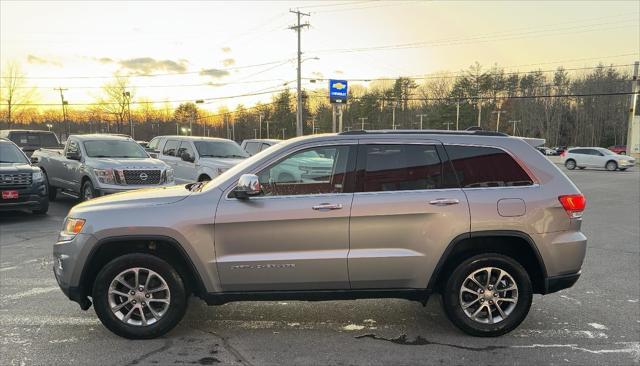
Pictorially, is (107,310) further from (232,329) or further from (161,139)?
(161,139)

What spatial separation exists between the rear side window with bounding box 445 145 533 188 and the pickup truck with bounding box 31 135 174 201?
27.8ft

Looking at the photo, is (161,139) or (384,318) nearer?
(384,318)

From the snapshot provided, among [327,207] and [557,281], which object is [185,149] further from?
[557,281]

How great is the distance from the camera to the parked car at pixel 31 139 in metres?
19.0

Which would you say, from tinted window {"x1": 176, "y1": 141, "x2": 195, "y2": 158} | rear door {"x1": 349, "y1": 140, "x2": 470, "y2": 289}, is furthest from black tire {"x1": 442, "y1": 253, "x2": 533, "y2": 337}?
tinted window {"x1": 176, "y1": 141, "x2": 195, "y2": 158}

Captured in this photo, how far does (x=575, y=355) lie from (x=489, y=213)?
1.32 m

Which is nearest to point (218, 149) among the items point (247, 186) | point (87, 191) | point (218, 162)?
point (218, 162)

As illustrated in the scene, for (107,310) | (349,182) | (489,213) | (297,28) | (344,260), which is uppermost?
(297,28)

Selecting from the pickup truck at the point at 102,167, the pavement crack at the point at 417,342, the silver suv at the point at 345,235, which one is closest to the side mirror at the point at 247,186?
the silver suv at the point at 345,235

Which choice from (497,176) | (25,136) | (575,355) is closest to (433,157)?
(497,176)

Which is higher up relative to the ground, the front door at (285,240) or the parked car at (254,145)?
the parked car at (254,145)

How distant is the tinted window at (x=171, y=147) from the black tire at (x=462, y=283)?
1178cm

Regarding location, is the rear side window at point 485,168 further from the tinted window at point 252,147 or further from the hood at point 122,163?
the tinted window at point 252,147

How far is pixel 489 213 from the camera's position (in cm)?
399
